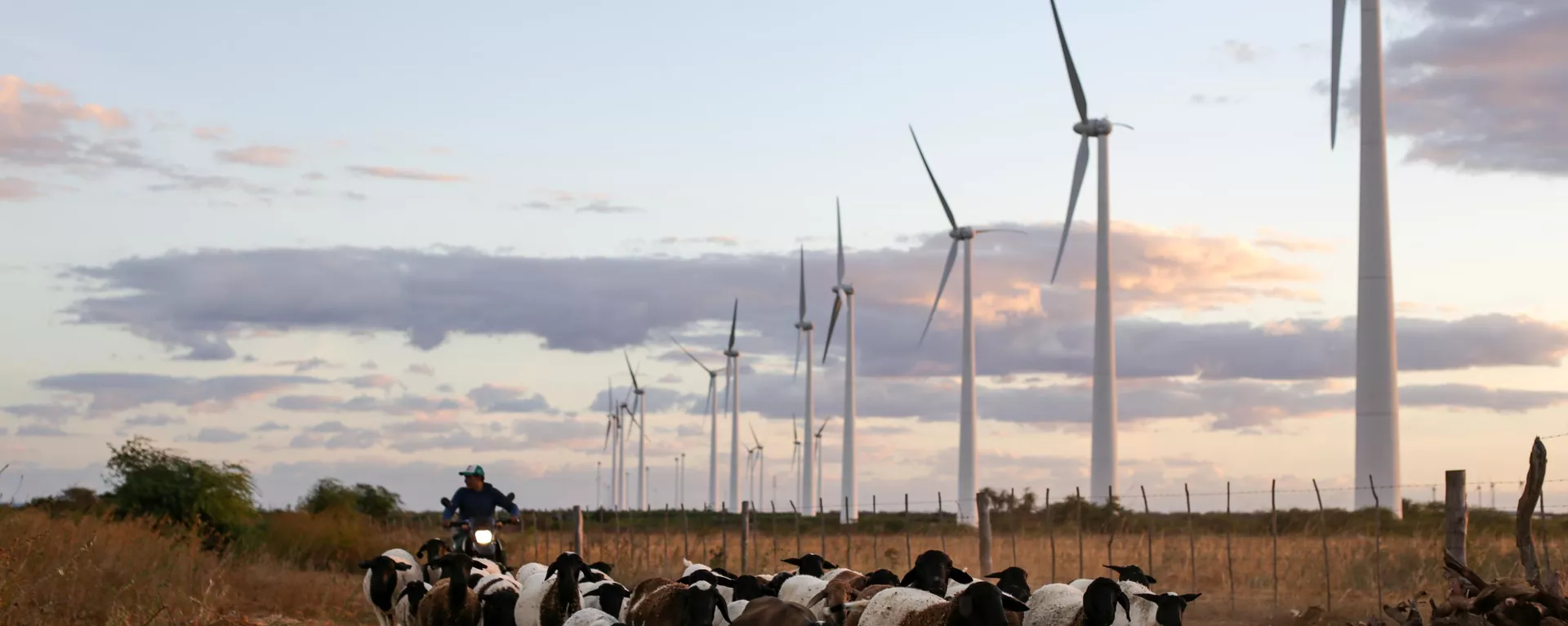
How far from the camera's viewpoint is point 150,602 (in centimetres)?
1731

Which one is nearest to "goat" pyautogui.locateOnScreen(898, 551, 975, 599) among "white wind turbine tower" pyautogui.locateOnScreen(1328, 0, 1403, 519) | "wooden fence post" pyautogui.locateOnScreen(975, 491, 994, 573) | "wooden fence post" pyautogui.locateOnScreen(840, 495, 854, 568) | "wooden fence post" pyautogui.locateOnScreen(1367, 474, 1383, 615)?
"wooden fence post" pyautogui.locateOnScreen(1367, 474, 1383, 615)

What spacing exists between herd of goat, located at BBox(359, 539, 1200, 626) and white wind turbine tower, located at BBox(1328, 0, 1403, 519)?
22.9 meters

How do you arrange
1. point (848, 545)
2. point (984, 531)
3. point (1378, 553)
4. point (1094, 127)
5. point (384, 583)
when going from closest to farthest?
point (384, 583)
point (1378, 553)
point (984, 531)
point (848, 545)
point (1094, 127)

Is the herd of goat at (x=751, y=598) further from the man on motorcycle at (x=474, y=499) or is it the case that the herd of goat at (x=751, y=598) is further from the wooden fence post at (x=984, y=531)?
the wooden fence post at (x=984, y=531)

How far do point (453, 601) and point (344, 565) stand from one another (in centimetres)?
1948

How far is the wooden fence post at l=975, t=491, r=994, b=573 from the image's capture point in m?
24.3

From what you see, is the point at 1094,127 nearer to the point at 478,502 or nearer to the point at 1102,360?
the point at 1102,360

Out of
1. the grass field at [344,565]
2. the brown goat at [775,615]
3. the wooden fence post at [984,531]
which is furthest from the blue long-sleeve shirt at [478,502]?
the wooden fence post at [984,531]

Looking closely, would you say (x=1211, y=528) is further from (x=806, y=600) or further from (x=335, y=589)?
(x=806, y=600)

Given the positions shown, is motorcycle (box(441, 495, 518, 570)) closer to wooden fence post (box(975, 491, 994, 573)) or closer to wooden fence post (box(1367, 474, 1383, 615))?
wooden fence post (box(975, 491, 994, 573))

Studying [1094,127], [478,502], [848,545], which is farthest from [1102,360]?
[478,502]

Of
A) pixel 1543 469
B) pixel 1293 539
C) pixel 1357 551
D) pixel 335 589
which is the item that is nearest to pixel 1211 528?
pixel 1293 539

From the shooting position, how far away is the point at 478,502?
1794 cm

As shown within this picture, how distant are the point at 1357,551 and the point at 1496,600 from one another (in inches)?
695
